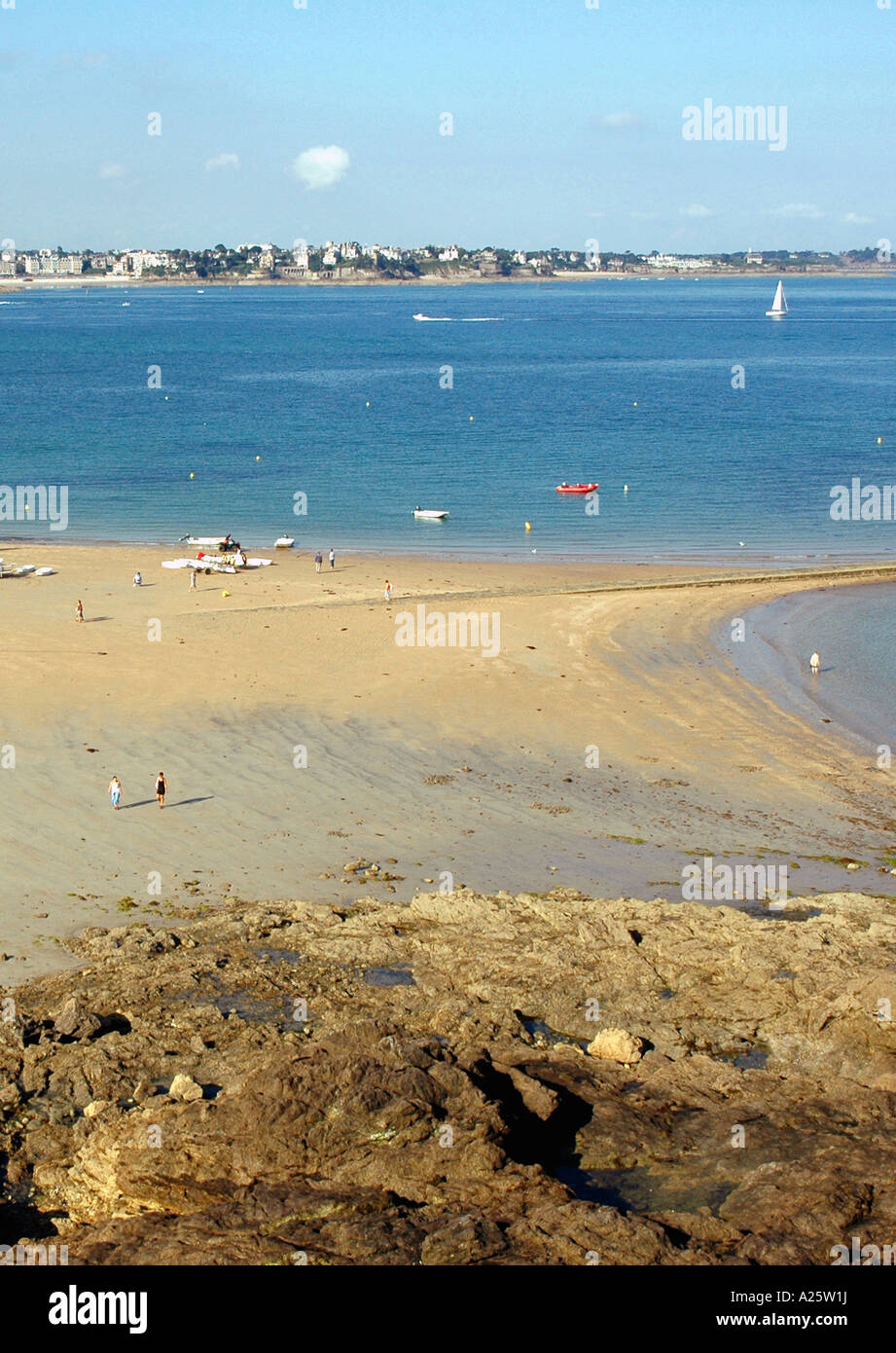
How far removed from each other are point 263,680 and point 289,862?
12356mm

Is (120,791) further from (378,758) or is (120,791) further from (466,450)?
(466,450)

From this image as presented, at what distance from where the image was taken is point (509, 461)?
80875 mm

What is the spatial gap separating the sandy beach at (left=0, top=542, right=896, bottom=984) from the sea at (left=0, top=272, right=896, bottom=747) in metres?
4.80

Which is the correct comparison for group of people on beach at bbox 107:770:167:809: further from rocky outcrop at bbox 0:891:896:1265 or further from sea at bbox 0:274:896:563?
sea at bbox 0:274:896:563

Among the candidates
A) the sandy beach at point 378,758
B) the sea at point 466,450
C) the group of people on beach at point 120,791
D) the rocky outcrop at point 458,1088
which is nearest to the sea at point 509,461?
the sea at point 466,450

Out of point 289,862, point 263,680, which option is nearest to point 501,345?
point 263,680

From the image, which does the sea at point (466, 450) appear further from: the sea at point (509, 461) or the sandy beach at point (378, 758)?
the sandy beach at point (378, 758)

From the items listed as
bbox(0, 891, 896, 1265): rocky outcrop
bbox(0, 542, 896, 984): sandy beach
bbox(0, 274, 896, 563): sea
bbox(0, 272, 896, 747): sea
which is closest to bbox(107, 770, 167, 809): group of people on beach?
bbox(0, 542, 896, 984): sandy beach

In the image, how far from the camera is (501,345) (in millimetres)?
176500

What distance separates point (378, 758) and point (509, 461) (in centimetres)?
5253

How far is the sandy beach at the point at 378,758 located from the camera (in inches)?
963

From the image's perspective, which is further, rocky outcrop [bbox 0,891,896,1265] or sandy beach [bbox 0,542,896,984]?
sandy beach [bbox 0,542,896,984]

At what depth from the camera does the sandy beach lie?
80.2 feet

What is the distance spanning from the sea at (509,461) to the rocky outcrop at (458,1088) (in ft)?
55.7
